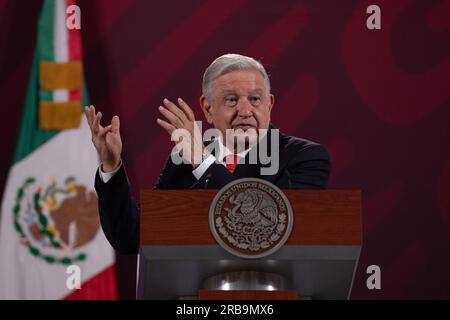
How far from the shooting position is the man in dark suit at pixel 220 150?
2.47 m

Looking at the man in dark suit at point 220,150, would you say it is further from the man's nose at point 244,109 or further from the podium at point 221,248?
the podium at point 221,248

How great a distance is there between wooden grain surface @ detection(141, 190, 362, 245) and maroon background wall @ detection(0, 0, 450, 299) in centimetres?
251

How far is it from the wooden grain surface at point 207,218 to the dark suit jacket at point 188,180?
30 centimetres

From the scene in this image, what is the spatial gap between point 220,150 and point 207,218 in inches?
32.0

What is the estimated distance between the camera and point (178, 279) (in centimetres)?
222

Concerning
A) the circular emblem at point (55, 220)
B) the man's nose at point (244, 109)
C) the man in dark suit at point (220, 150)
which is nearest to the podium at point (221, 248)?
the man in dark suit at point (220, 150)

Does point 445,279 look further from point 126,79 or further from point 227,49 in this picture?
point 126,79

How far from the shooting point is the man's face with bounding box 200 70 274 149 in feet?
9.27

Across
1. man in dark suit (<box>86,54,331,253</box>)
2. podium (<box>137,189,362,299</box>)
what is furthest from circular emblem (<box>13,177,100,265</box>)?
podium (<box>137,189,362,299</box>)

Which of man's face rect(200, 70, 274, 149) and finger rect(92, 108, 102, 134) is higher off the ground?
man's face rect(200, 70, 274, 149)

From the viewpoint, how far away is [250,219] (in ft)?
6.97

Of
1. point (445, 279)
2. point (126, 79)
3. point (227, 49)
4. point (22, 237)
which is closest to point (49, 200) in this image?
point (22, 237)

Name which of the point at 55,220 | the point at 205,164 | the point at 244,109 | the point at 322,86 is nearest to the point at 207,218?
the point at 205,164

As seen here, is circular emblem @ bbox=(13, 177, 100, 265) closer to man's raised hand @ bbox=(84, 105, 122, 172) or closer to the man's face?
the man's face
